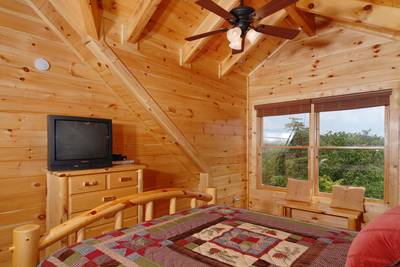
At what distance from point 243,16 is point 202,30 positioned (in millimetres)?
1092

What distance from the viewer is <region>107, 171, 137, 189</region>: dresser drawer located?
2338 mm

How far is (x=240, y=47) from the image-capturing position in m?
2.15

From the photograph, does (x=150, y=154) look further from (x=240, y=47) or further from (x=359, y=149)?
(x=359, y=149)

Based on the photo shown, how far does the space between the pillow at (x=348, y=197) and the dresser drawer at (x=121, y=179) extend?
2.65m

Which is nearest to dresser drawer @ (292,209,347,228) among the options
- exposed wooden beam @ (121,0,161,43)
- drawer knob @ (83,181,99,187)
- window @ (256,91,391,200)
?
window @ (256,91,391,200)

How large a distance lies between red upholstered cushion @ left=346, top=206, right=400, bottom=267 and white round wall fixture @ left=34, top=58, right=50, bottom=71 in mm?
2729

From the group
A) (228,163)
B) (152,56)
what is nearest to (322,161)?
(228,163)

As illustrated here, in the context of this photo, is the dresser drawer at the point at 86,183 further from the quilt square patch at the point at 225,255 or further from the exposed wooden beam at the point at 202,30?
the exposed wooden beam at the point at 202,30

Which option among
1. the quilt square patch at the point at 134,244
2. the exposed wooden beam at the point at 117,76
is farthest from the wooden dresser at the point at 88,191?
the quilt square patch at the point at 134,244

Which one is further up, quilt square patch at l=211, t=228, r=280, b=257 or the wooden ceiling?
the wooden ceiling

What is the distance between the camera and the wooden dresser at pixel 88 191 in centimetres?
205

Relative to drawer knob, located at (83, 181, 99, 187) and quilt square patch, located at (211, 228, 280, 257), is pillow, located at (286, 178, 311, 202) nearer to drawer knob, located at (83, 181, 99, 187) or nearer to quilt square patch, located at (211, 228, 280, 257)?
quilt square patch, located at (211, 228, 280, 257)

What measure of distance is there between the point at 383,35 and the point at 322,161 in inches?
72.2

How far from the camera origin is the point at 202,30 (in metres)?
2.92
